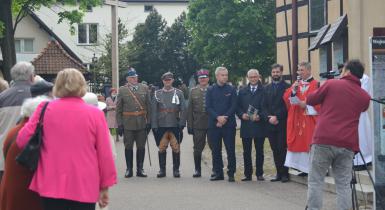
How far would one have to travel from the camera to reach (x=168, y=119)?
48.9ft

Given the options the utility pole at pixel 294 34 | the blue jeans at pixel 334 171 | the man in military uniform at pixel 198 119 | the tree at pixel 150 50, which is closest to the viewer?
the blue jeans at pixel 334 171

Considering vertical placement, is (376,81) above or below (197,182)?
above

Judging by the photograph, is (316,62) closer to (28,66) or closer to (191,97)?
(191,97)

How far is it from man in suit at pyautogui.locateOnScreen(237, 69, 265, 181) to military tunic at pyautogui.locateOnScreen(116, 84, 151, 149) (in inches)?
73.7

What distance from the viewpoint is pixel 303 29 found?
2230 centimetres

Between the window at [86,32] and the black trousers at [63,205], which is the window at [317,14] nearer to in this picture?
the black trousers at [63,205]

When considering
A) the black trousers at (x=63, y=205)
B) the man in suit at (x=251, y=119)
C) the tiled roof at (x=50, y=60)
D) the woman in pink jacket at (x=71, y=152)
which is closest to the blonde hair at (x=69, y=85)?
the woman in pink jacket at (x=71, y=152)

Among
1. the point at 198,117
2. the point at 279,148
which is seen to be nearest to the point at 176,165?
the point at 198,117

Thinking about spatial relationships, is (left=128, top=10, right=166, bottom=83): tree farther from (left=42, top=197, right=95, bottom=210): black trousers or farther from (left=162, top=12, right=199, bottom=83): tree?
(left=42, top=197, right=95, bottom=210): black trousers

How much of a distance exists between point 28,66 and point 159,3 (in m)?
67.2

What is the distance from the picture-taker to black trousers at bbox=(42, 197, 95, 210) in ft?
20.4

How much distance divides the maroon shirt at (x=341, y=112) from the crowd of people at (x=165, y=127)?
0.01 meters

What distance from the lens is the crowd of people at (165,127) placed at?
20.4ft

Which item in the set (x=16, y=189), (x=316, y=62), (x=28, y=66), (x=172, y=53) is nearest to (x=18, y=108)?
(x=28, y=66)
